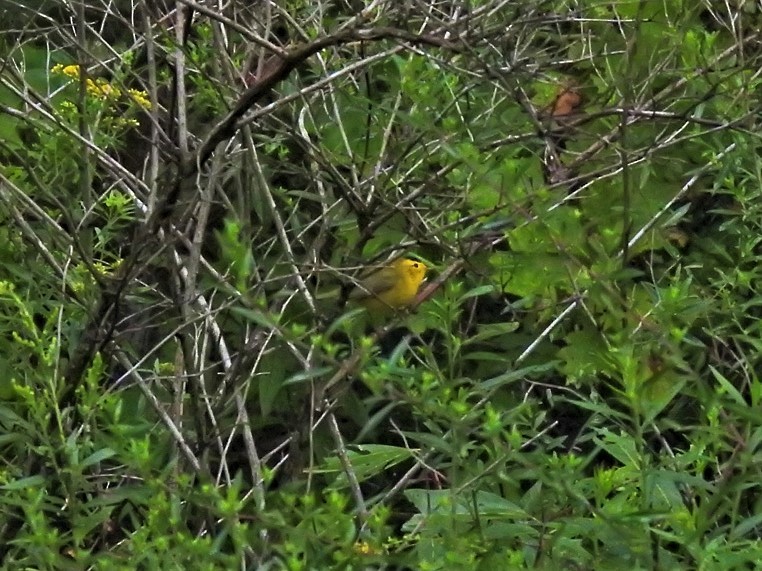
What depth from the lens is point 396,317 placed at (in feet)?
8.89

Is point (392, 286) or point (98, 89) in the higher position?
point (98, 89)

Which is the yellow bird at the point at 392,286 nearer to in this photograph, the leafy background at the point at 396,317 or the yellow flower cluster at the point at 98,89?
the leafy background at the point at 396,317

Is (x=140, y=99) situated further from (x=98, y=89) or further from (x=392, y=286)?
(x=392, y=286)

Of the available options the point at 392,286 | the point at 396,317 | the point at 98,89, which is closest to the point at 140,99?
the point at 98,89

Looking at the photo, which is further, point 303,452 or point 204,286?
point 204,286

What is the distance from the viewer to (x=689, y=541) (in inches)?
53.1

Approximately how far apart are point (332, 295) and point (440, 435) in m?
1.37

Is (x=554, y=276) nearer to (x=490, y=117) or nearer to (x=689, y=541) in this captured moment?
(x=490, y=117)

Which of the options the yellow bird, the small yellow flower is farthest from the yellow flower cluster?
the yellow bird

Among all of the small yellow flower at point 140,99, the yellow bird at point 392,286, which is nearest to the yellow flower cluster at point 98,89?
the small yellow flower at point 140,99

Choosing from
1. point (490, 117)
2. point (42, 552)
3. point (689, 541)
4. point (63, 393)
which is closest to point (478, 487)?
point (689, 541)

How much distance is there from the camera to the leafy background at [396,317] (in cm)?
153

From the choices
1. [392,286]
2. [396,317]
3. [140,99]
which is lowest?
[392,286]

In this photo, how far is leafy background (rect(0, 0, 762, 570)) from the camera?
1.53 metres
